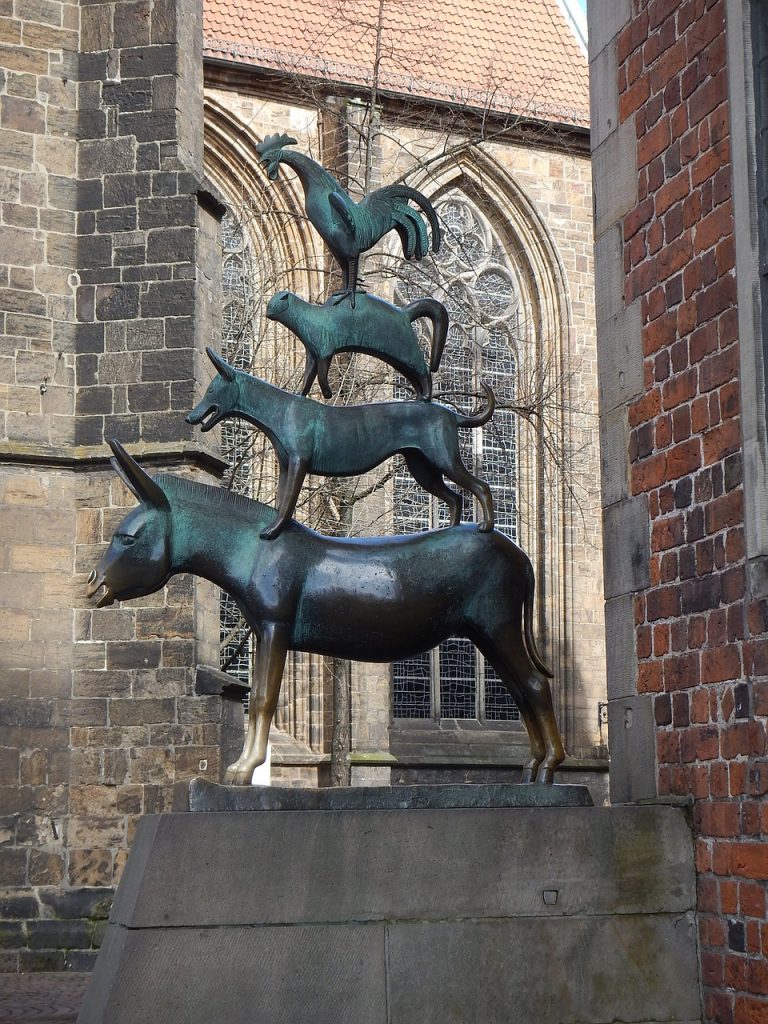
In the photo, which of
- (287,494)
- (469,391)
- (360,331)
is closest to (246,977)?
(287,494)

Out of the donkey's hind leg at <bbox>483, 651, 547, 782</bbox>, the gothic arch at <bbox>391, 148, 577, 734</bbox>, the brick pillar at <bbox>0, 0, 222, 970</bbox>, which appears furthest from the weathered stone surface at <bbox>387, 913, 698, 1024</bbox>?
the gothic arch at <bbox>391, 148, 577, 734</bbox>

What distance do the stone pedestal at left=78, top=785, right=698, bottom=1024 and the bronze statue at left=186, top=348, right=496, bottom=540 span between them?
3.71 ft

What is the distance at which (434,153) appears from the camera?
24109mm

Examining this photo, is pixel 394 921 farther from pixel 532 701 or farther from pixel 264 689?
pixel 532 701

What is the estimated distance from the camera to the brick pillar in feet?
43.5

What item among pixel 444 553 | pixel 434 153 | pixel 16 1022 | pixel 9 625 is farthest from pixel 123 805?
pixel 434 153

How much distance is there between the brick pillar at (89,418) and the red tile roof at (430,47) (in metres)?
8.03

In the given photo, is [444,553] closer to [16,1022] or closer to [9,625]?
[16,1022]

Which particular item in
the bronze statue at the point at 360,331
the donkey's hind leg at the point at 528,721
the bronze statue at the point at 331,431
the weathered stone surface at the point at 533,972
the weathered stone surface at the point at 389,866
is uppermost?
the bronze statue at the point at 360,331

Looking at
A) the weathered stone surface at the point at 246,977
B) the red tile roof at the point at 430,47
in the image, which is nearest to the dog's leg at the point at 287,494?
the weathered stone surface at the point at 246,977

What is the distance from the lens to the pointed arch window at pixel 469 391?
22766mm

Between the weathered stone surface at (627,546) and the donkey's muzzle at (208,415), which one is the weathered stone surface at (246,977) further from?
the weathered stone surface at (627,546)

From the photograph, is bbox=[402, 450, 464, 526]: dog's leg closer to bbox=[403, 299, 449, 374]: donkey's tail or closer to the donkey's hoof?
bbox=[403, 299, 449, 374]: donkey's tail

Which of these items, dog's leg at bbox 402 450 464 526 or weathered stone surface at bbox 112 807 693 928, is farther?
dog's leg at bbox 402 450 464 526
